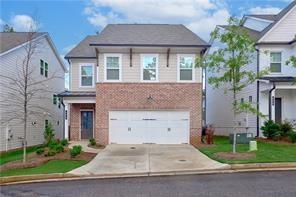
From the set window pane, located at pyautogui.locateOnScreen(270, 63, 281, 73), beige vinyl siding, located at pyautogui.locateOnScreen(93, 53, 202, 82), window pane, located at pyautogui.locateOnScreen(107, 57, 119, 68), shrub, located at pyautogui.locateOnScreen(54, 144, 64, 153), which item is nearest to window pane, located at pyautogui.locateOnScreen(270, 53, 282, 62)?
window pane, located at pyautogui.locateOnScreen(270, 63, 281, 73)

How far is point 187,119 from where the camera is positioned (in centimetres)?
2478

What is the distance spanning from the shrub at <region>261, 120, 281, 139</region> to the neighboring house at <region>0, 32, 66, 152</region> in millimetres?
14640

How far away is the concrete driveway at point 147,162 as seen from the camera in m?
15.2

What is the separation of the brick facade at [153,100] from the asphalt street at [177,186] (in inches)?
429

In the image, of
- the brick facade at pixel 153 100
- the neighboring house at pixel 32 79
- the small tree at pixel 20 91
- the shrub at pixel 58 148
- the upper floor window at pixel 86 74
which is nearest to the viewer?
the shrub at pixel 58 148

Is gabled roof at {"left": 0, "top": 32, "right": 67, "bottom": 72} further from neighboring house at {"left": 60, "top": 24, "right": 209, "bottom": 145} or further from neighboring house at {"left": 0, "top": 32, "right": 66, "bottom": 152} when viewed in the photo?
neighboring house at {"left": 60, "top": 24, "right": 209, "bottom": 145}

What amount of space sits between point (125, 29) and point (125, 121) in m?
6.42

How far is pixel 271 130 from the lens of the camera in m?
23.3

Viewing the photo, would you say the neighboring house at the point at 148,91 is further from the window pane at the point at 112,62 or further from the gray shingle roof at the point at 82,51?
the gray shingle roof at the point at 82,51

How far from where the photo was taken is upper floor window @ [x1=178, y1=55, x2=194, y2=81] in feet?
81.5

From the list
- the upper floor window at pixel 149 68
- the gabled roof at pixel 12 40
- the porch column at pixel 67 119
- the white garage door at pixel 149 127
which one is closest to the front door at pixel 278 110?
the white garage door at pixel 149 127

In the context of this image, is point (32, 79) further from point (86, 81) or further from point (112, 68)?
point (112, 68)

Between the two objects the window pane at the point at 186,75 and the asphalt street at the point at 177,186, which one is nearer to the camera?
the asphalt street at the point at 177,186

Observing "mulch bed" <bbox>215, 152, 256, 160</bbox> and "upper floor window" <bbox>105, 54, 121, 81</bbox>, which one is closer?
"mulch bed" <bbox>215, 152, 256, 160</bbox>
